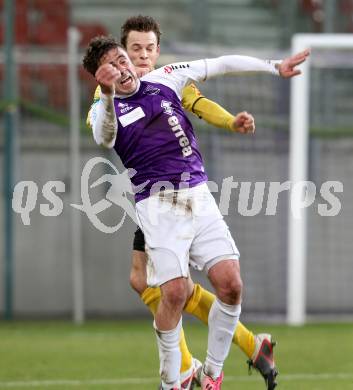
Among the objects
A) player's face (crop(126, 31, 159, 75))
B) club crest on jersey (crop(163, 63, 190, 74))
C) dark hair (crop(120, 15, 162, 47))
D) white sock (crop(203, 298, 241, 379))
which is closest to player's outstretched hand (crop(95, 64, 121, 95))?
club crest on jersey (crop(163, 63, 190, 74))

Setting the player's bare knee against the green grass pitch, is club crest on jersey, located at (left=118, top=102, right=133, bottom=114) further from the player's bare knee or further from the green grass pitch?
the green grass pitch

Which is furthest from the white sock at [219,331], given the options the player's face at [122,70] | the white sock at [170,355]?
the player's face at [122,70]

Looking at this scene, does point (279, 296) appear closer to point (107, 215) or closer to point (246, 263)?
point (246, 263)

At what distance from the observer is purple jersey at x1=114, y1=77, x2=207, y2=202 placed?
609 centimetres

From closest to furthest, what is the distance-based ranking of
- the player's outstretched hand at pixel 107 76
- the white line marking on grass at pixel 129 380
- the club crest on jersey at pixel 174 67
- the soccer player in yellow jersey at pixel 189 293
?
the player's outstretched hand at pixel 107 76
the club crest on jersey at pixel 174 67
the soccer player in yellow jersey at pixel 189 293
the white line marking on grass at pixel 129 380

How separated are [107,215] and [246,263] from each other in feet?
5.34

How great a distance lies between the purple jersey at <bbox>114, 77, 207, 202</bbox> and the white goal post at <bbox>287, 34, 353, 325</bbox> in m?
5.15

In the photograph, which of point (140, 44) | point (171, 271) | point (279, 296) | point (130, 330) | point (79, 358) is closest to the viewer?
point (171, 271)

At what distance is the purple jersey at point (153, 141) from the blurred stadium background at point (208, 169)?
5.64 meters

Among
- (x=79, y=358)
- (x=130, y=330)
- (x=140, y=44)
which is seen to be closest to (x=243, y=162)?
(x=130, y=330)

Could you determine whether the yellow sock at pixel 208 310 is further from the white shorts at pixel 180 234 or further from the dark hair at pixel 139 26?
the dark hair at pixel 139 26

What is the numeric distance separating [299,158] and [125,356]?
3.45 meters

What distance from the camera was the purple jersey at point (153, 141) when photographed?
20.0 ft

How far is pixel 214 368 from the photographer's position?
6.16 metres
